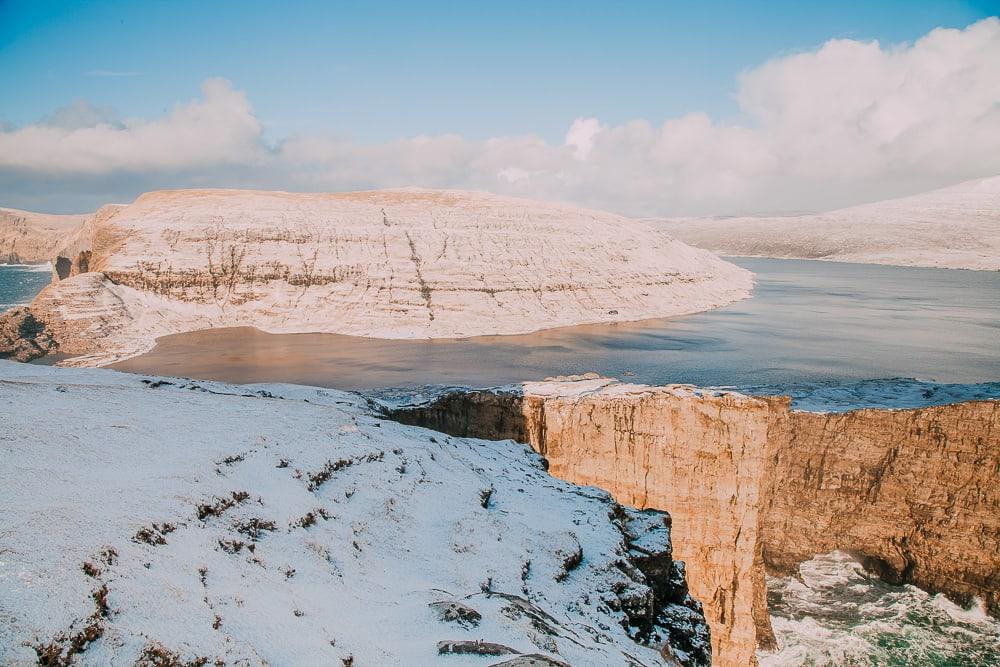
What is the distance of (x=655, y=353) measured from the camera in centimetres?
4338

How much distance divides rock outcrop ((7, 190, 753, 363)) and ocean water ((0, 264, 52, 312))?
705cm

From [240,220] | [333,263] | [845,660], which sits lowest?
[845,660]

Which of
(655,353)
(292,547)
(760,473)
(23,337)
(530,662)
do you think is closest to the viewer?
(530,662)

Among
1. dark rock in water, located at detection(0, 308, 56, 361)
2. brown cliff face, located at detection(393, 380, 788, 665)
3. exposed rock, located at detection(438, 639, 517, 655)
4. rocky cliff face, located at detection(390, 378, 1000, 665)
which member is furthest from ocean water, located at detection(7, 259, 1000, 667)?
exposed rock, located at detection(438, 639, 517, 655)

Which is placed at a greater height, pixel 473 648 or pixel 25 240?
pixel 25 240

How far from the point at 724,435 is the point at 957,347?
42.3m

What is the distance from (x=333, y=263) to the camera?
190ft

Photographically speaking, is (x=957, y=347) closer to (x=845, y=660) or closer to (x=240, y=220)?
(x=845, y=660)

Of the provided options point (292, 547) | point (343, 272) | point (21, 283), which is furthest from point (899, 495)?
point (21, 283)

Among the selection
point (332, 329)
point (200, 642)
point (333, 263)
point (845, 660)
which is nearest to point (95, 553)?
point (200, 642)

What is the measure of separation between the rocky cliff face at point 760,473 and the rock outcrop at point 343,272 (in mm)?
32665

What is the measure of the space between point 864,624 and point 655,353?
26.0 m

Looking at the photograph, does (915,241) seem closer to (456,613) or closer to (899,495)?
(899,495)

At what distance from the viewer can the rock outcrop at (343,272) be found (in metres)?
51.0
